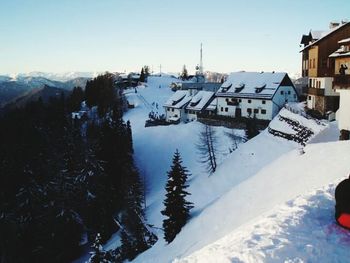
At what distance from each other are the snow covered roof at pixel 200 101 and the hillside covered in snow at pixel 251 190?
164 inches

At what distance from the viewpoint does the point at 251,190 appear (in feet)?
91.3

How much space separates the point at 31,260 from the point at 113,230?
33.6 feet

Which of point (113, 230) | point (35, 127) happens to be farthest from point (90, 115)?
point (113, 230)

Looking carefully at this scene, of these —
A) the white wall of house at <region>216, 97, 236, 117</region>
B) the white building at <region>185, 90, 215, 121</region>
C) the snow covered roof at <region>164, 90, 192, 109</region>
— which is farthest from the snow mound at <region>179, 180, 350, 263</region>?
the snow covered roof at <region>164, 90, 192, 109</region>

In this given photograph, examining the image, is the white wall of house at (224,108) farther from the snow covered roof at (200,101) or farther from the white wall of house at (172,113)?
the white wall of house at (172,113)

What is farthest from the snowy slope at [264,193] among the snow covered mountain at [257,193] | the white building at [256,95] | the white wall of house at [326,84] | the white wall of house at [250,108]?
the white building at [256,95]

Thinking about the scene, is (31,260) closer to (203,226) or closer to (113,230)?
(113,230)

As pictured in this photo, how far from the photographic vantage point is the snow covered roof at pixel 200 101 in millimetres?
67425

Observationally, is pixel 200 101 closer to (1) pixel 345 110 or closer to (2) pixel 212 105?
(2) pixel 212 105

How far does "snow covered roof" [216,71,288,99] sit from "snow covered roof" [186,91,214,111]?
4.71 meters

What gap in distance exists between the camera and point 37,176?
5334 cm

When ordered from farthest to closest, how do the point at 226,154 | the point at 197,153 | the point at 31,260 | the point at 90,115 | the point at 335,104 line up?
the point at 90,115 → the point at 197,153 → the point at 226,154 → the point at 31,260 → the point at 335,104

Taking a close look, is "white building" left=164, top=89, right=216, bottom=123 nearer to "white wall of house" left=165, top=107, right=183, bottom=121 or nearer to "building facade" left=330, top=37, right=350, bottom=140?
"white wall of house" left=165, top=107, right=183, bottom=121

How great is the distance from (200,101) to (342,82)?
140ft
